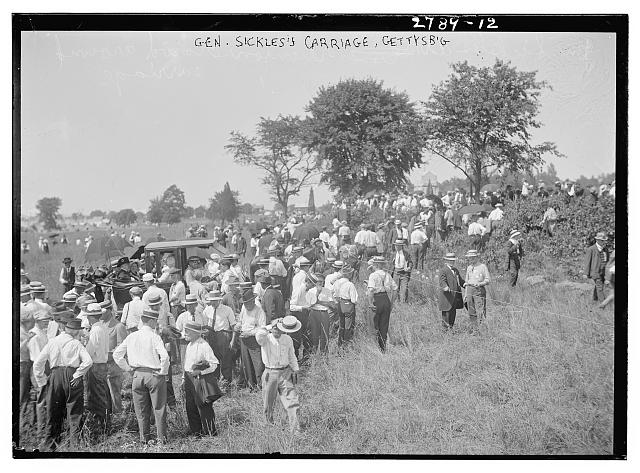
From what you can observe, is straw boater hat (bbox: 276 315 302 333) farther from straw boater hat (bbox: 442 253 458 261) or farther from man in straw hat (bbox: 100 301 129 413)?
straw boater hat (bbox: 442 253 458 261)

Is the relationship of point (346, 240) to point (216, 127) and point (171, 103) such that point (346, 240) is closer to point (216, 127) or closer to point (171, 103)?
point (216, 127)

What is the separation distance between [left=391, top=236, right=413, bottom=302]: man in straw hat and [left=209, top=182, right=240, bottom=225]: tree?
2696mm

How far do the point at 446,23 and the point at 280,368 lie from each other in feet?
19.1

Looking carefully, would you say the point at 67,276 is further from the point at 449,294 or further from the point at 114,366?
the point at 449,294

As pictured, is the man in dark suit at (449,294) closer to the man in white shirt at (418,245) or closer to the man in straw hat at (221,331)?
the man in white shirt at (418,245)

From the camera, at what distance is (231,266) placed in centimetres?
940

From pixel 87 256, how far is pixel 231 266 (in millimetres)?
2336

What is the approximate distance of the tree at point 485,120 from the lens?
9.16 meters

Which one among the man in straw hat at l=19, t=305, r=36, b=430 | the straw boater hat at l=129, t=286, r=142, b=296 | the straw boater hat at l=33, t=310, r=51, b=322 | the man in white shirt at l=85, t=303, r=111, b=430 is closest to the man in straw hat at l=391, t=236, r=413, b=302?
the straw boater hat at l=129, t=286, r=142, b=296

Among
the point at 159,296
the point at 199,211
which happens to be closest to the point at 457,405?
the point at 159,296

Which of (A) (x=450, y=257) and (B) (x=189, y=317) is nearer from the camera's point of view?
(B) (x=189, y=317)

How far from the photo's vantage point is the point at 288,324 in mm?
8766

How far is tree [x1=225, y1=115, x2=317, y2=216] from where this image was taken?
9.30 m

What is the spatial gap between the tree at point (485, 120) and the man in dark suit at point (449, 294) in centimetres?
147
